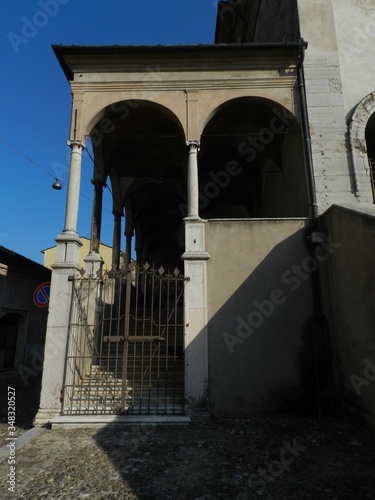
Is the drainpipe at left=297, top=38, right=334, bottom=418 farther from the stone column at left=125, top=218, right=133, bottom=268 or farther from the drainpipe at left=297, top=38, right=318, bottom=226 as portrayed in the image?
the stone column at left=125, top=218, right=133, bottom=268

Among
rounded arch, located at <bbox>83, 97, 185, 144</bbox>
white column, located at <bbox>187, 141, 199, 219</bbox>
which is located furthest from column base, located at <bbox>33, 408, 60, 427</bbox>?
rounded arch, located at <bbox>83, 97, 185, 144</bbox>

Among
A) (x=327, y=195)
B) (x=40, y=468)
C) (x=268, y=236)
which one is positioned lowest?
(x=40, y=468)

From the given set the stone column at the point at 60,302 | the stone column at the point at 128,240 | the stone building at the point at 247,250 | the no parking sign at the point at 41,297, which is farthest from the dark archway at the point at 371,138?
the stone column at the point at 128,240

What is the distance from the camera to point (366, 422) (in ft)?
16.2

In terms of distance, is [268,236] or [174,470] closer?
[174,470]

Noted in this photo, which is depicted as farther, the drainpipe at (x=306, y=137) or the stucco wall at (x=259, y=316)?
the drainpipe at (x=306, y=137)

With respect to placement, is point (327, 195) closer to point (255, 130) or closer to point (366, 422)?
point (255, 130)

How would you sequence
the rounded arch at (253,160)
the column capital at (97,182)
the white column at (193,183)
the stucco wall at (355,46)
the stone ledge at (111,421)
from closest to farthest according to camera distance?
the stone ledge at (111,421)
the white column at (193,183)
the stucco wall at (355,46)
the rounded arch at (253,160)
the column capital at (97,182)

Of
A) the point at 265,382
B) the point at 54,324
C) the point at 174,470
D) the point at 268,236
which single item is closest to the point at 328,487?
the point at 174,470

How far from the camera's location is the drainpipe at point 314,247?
597cm

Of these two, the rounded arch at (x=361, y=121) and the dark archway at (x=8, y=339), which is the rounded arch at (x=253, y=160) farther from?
the dark archway at (x=8, y=339)

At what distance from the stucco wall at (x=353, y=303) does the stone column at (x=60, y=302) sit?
4703mm

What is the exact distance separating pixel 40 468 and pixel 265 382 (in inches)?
143

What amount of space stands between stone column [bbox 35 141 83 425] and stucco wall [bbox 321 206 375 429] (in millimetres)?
4703
